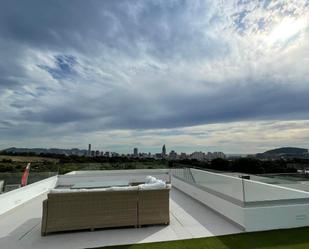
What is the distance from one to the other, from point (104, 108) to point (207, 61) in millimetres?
4871

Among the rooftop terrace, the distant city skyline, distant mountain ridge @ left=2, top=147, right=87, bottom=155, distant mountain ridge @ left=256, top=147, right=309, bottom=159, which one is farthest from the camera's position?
distant mountain ridge @ left=2, top=147, right=87, bottom=155

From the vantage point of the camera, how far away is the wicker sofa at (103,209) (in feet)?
10.9

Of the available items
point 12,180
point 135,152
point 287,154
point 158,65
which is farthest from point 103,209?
point 135,152

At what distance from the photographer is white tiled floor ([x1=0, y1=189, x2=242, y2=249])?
2.97 m

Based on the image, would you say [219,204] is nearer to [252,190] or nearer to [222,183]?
[222,183]

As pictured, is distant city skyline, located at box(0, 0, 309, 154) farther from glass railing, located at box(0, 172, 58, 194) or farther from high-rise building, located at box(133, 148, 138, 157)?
glass railing, located at box(0, 172, 58, 194)

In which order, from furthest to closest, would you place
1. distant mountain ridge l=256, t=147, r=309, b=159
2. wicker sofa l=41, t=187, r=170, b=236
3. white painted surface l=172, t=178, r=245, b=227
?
distant mountain ridge l=256, t=147, r=309, b=159, white painted surface l=172, t=178, r=245, b=227, wicker sofa l=41, t=187, r=170, b=236

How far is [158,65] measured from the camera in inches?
261

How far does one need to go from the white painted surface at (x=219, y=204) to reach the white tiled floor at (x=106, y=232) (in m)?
0.13

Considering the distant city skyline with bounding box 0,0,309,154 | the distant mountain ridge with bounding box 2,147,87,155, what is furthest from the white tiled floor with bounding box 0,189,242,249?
the distant mountain ridge with bounding box 2,147,87,155

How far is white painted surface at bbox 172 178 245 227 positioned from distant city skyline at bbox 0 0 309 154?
350cm

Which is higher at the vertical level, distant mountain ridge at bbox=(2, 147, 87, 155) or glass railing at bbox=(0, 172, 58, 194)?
distant mountain ridge at bbox=(2, 147, 87, 155)

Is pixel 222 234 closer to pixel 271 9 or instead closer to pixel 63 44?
pixel 271 9

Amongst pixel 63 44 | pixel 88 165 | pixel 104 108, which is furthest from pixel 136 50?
pixel 88 165
